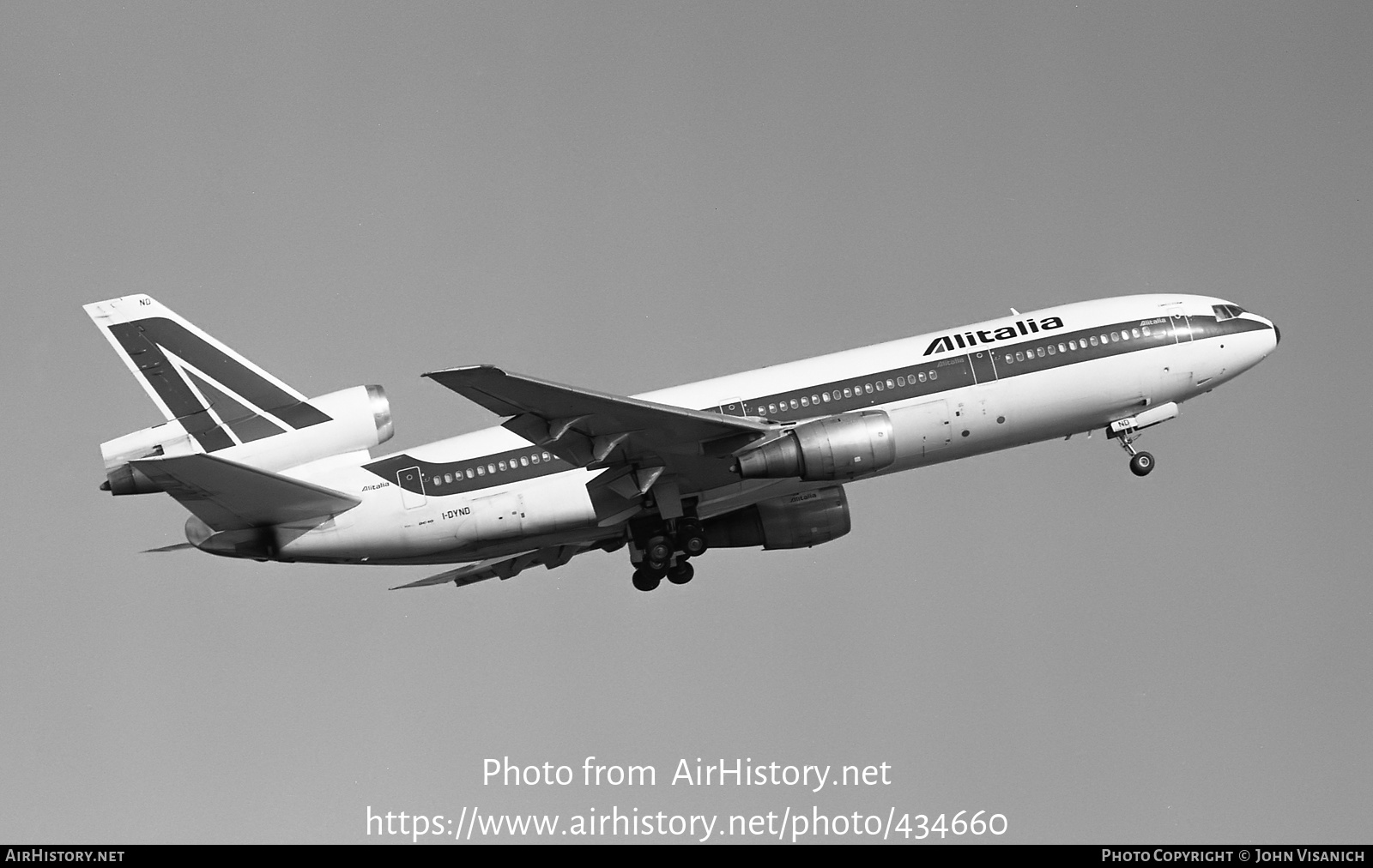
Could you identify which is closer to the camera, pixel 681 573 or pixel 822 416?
pixel 822 416

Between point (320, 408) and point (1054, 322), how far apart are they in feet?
62.3

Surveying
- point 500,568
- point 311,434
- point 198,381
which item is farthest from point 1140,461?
point 198,381

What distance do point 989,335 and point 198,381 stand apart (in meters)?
20.3

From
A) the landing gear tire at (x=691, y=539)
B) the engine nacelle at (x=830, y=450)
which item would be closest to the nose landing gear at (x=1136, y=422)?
the engine nacelle at (x=830, y=450)

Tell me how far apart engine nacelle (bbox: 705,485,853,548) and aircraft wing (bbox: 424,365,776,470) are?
4.96m

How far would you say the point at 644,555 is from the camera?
40875mm

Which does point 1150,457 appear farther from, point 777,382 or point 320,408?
point 320,408

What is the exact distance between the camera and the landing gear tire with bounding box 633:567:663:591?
42344mm

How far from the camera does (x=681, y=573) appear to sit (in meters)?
42.2

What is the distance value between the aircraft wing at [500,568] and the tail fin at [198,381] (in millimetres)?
7710

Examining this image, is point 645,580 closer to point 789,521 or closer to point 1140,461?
point 789,521

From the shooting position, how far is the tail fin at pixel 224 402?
127ft

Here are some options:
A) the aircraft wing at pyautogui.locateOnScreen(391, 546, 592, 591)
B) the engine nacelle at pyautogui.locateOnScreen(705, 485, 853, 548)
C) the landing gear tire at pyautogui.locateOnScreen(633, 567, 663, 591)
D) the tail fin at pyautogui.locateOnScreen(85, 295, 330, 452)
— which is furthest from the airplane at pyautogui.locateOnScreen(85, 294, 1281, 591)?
the aircraft wing at pyautogui.locateOnScreen(391, 546, 592, 591)

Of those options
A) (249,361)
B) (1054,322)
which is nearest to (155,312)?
(249,361)
